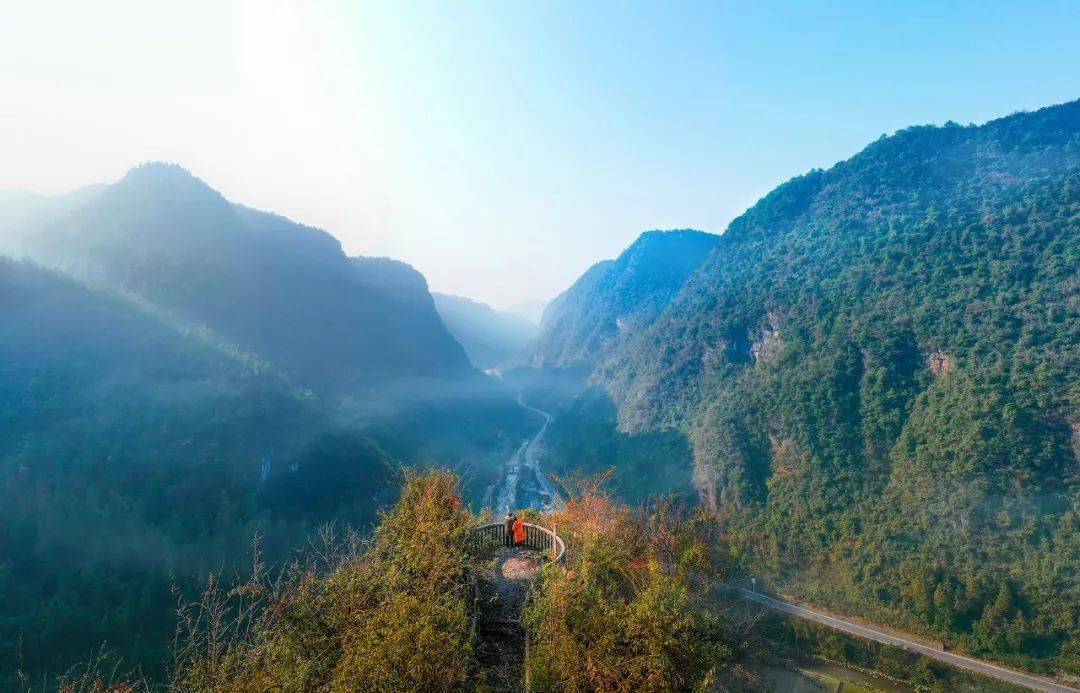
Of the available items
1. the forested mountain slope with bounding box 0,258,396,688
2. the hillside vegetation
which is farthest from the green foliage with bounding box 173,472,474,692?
the forested mountain slope with bounding box 0,258,396,688

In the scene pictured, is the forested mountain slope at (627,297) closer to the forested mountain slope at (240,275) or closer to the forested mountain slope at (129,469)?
the forested mountain slope at (240,275)

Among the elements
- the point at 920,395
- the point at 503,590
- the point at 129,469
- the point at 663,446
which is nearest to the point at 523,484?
the point at 663,446

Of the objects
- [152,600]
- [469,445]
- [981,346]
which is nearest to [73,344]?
[152,600]

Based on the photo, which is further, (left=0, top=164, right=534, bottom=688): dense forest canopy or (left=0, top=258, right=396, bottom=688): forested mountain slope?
(left=0, top=164, right=534, bottom=688): dense forest canopy

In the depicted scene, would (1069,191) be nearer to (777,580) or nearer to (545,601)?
(777,580)

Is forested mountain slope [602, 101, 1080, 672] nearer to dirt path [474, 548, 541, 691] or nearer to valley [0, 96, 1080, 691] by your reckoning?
valley [0, 96, 1080, 691]

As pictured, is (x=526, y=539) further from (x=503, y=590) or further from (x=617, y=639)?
(x=617, y=639)
